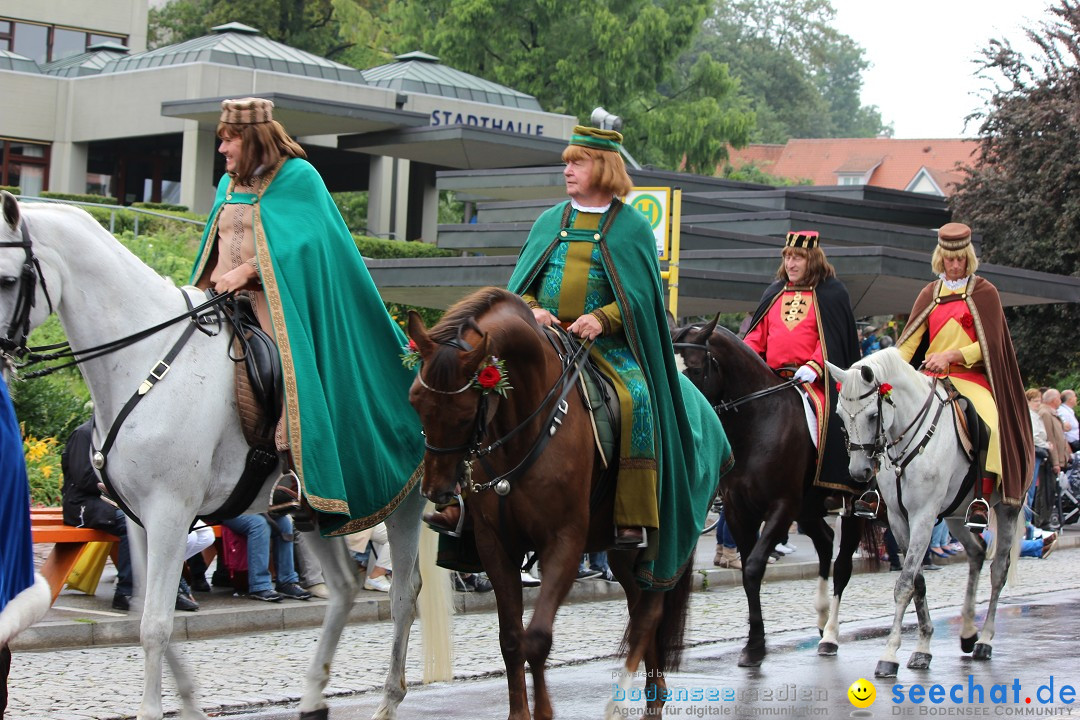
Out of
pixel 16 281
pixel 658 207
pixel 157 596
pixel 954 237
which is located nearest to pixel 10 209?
pixel 16 281

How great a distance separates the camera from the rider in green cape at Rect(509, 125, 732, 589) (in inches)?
281

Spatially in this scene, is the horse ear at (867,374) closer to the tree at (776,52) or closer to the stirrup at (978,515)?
the stirrup at (978,515)

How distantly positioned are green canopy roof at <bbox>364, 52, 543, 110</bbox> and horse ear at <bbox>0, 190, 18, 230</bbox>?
124 ft

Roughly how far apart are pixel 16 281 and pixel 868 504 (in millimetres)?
6426

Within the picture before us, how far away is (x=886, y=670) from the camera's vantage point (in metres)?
9.30

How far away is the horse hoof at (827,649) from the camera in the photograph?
33.4ft

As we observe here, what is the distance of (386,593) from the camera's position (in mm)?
12078

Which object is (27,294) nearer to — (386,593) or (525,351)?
(525,351)

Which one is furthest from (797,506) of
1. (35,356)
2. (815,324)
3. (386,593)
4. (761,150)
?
(761,150)

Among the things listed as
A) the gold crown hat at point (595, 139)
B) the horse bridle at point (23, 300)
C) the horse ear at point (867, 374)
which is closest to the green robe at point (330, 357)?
the horse bridle at point (23, 300)

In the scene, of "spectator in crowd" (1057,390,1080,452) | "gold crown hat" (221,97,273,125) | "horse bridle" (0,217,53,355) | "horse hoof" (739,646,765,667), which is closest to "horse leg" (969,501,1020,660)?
"horse hoof" (739,646,765,667)

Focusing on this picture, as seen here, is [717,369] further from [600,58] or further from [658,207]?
[600,58]

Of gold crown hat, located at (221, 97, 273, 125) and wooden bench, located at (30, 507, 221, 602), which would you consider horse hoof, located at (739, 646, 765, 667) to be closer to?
wooden bench, located at (30, 507, 221, 602)

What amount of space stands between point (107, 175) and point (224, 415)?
40.5m
